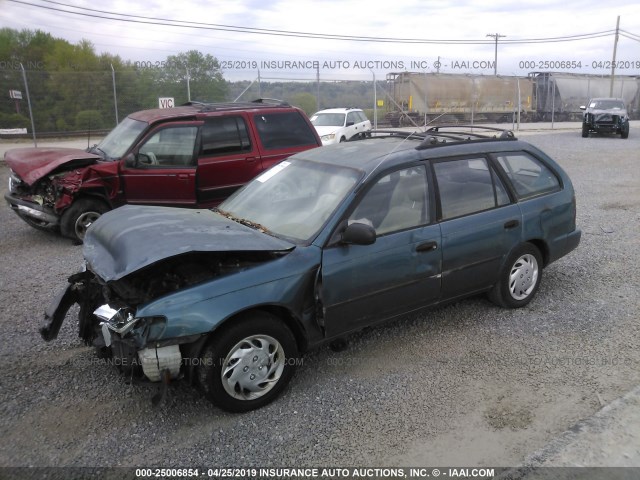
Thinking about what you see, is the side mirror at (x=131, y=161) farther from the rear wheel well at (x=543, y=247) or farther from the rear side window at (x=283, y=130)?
the rear wheel well at (x=543, y=247)

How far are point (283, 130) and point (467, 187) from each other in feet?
14.3

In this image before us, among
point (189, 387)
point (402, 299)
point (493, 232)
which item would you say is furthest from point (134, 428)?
point (493, 232)

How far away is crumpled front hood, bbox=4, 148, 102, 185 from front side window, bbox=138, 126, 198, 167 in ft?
2.43

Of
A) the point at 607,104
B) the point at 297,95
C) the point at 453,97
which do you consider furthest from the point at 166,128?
the point at 453,97

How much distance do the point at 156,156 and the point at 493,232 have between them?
16.0 feet

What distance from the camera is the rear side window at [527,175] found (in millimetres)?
4961

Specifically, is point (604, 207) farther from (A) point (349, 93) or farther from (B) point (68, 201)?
(A) point (349, 93)

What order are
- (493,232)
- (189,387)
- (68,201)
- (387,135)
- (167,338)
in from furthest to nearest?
(68,201) < (387,135) < (493,232) < (189,387) < (167,338)

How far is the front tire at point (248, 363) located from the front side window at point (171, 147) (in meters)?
4.71

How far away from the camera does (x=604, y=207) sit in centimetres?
970

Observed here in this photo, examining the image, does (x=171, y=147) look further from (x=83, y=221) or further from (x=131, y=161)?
(x=83, y=221)

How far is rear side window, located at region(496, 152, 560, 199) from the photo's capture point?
4961 millimetres

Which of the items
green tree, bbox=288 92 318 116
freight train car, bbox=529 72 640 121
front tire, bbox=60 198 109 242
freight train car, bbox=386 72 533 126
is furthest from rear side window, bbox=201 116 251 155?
freight train car, bbox=529 72 640 121

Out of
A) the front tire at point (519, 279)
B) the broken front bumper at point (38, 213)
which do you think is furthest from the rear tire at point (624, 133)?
the broken front bumper at point (38, 213)
